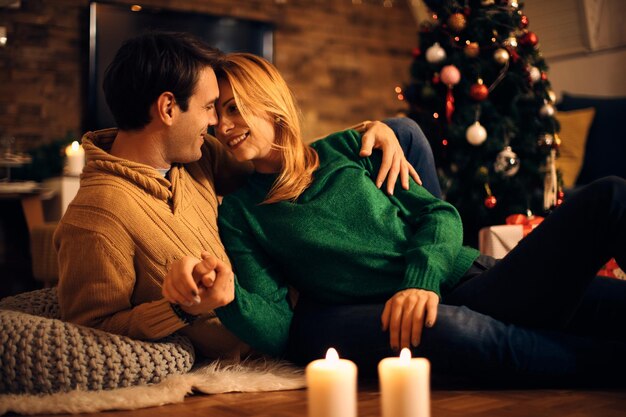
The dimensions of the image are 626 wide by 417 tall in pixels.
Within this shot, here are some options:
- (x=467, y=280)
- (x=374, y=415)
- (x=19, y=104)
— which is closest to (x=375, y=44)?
(x=19, y=104)

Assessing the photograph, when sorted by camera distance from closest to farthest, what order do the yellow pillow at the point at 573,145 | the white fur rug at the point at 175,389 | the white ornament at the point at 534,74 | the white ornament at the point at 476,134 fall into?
the white fur rug at the point at 175,389 < the white ornament at the point at 476,134 < the white ornament at the point at 534,74 < the yellow pillow at the point at 573,145

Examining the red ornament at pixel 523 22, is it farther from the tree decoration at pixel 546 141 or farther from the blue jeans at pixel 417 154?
the blue jeans at pixel 417 154

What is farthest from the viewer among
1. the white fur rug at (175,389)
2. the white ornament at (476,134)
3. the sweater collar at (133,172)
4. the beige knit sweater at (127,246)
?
the white ornament at (476,134)

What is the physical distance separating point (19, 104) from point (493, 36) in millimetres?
3021

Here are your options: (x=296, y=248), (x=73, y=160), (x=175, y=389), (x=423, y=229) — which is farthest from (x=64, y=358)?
(x=73, y=160)

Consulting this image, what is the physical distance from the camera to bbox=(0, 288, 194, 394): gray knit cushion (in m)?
A: 1.46

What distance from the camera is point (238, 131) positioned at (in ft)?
5.69

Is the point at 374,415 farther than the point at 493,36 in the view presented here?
No

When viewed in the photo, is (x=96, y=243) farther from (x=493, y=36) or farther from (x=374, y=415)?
(x=493, y=36)

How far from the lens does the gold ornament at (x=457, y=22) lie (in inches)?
119

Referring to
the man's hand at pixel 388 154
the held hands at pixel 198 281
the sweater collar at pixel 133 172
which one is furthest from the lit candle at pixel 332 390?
the man's hand at pixel 388 154

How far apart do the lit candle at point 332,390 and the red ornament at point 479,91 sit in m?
2.29

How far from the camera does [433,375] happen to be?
179 cm

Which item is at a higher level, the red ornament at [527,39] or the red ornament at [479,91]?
the red ornament at [527,39]
